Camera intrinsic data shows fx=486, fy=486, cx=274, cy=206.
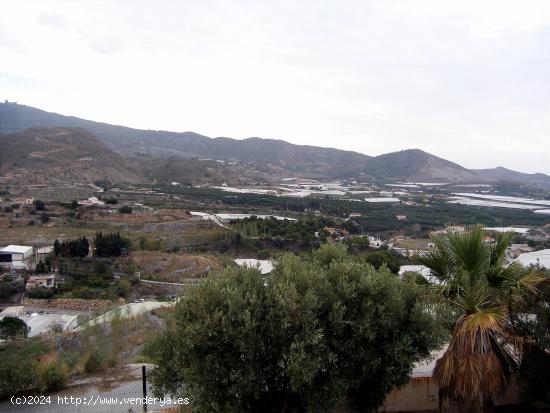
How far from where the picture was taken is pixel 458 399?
4996mm

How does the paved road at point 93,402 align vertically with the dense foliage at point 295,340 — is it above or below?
below

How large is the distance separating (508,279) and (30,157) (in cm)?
10112

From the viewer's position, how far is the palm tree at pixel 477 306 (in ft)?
15.8

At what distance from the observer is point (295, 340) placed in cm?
485

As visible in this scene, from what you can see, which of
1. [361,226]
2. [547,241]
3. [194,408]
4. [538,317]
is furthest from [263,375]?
[361,226]

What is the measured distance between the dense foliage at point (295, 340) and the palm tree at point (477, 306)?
0.37m

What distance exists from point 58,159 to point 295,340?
9959 centimetres

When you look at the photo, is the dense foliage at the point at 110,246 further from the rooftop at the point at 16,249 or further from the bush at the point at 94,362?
the bush at the point at 94,362

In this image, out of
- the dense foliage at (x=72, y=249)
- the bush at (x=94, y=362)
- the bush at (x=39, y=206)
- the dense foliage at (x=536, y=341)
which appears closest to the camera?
the dense foliage at (x=536, y=341)

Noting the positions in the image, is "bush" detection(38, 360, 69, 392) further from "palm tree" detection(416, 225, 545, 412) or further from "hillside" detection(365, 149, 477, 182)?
"hillside" detection(365, 149, 477, 182)

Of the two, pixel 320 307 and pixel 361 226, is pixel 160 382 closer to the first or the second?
pixel 320 307

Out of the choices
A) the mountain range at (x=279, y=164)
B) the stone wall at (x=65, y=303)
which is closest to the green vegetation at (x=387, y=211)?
the mountain range at (x=279, y=164)

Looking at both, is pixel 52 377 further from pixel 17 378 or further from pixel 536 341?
pixel 536 341

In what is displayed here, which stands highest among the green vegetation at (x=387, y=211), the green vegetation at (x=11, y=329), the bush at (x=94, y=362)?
the bush at (x=94, y=362)
